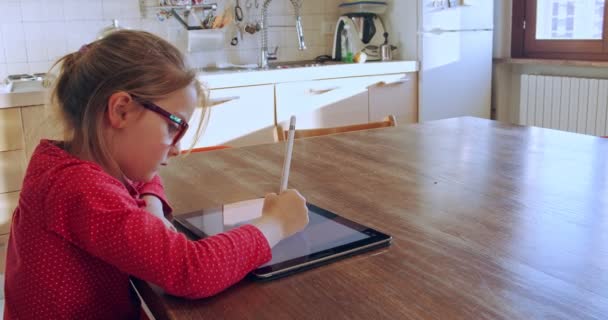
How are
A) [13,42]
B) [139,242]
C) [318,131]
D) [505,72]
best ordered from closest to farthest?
[139,242] < [318,131] < [13,42] < [505,72]

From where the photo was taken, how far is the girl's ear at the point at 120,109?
85cm

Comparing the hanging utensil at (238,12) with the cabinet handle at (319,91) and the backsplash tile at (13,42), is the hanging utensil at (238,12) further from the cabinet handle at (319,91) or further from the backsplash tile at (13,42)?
the backsplash tile at (13,42)

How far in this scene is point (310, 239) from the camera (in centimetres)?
91

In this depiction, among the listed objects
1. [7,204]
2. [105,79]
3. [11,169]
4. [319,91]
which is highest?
[105,79]

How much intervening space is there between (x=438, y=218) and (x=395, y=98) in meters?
2.74

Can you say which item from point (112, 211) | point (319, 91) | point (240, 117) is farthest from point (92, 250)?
point (319, 91)

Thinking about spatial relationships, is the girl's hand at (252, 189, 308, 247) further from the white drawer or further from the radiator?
the radiator

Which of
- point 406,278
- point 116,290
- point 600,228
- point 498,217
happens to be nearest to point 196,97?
point 116,290

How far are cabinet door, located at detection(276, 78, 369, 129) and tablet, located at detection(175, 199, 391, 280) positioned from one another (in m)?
2.24

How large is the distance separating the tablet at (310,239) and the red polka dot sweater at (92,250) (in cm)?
3

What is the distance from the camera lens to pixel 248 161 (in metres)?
1.52

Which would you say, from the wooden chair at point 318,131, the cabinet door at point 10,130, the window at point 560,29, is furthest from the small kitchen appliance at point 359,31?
the cabinet door at point 10,130

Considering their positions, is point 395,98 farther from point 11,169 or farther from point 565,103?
point 11,169

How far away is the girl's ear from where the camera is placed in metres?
0.85
